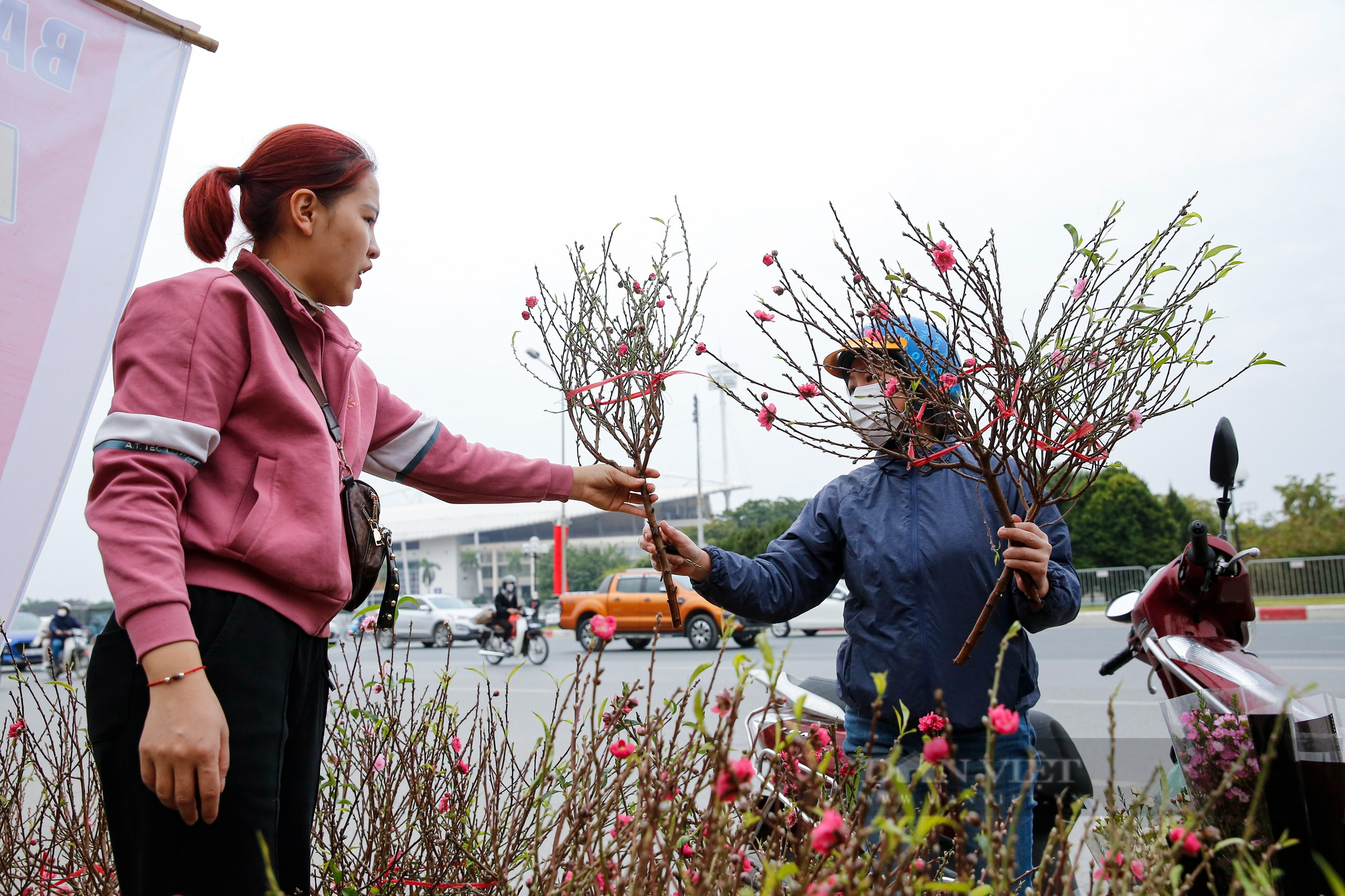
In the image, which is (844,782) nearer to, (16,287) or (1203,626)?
(1203,626)

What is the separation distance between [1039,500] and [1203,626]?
0.97 meters

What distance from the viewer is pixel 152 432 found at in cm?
129

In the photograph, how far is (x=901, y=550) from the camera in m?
2.12

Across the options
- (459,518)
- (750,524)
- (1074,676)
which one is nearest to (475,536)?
(459,518)

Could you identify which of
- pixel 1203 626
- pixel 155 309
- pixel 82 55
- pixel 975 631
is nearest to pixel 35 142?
pixel 82 55

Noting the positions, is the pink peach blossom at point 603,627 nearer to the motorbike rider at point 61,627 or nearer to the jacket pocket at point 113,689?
the jacket pocket at point 113,689

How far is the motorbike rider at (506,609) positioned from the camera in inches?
592

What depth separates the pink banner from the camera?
213 cm

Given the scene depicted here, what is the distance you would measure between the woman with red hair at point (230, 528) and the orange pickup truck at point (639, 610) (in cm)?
1395

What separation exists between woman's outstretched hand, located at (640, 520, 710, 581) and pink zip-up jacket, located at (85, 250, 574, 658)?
821mm

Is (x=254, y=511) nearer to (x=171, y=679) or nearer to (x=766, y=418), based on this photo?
(x=171, y=679)

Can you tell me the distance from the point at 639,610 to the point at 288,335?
1548cm

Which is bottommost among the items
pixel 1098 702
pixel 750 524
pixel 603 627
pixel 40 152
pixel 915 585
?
pixel 1098 702

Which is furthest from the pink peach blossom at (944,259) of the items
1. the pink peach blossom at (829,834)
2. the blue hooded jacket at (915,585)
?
the pink peach blossom at (829,834)
